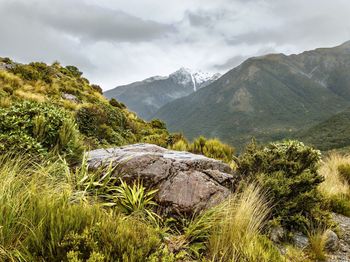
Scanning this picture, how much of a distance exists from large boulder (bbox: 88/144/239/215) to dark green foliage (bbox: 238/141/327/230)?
0.53 m

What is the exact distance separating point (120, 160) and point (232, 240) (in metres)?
2.66

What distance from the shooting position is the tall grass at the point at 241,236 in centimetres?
394

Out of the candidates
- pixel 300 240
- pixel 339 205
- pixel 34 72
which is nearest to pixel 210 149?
pixel 339 205

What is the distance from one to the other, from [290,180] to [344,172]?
4638 mm

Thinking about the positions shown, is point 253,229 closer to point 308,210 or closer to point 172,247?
point 172,247

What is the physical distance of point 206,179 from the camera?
5.73 metres

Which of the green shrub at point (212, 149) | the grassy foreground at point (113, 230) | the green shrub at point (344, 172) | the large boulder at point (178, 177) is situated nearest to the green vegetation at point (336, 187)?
the green shrub at point (344, 172)

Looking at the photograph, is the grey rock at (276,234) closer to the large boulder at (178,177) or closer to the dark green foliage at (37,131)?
the large boulder at (178,177)

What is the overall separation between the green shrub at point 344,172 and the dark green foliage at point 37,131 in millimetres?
7341

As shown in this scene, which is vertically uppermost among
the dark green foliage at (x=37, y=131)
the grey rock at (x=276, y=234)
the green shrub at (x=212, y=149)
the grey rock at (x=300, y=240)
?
the dark green foliage at (x=37, y=131)

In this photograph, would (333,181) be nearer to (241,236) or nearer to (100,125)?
(241,236)

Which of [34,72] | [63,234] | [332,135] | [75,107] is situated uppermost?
[34,72]

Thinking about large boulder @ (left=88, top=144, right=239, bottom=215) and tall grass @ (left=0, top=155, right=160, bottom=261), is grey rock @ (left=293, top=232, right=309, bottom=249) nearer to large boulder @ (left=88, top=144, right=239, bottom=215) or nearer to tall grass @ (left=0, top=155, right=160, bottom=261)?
large boulder @ (left=88, top=144, right=239, bottom=215)

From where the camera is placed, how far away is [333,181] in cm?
878
